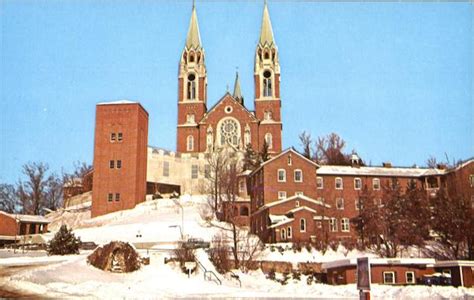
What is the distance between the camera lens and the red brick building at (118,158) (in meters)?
66.1

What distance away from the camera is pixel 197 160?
8112 centimetres

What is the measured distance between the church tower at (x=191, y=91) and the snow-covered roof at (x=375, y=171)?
29.6 m

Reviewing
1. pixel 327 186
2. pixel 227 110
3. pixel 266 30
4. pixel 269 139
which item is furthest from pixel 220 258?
pixel 266 30

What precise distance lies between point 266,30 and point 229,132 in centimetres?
2060

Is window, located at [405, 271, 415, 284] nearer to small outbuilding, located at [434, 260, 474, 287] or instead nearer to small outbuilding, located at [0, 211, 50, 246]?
small outbuilding, located at [434, 260, 474, 287]

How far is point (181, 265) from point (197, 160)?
153 feet

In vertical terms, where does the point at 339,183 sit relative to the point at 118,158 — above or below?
below

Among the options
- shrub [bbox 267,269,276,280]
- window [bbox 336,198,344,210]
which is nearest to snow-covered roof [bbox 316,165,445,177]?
window [bbox 336,198,344,210]

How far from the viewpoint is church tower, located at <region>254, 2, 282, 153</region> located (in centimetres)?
8831

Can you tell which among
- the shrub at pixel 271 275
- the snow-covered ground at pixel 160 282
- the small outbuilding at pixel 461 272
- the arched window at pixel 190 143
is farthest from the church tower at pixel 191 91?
the small outbuilding at pixel 461 272

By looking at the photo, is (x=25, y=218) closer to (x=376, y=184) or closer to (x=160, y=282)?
(x=160, y=282)

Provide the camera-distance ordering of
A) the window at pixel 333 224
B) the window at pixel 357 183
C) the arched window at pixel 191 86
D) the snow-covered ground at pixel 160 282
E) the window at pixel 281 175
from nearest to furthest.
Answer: the snow-covered ground at pixel 160 282 → the window at pixel 333 224 → the window at pixel 281 175 → the window at pixel 357 183 → the arched window at pixel 191 86

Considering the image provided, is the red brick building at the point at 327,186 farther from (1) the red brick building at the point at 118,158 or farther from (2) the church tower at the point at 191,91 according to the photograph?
(2) the church tower at the point at 191,91

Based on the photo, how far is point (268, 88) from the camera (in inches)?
3659
